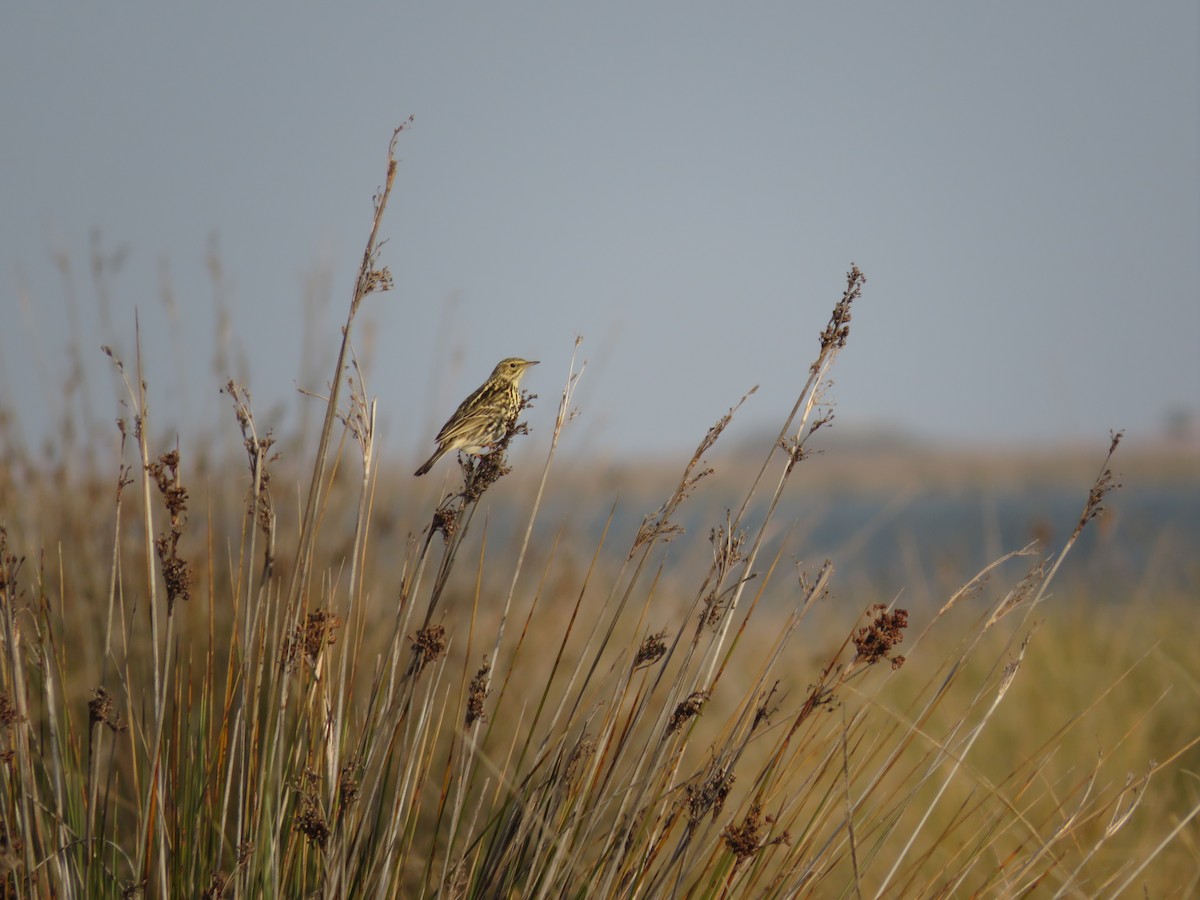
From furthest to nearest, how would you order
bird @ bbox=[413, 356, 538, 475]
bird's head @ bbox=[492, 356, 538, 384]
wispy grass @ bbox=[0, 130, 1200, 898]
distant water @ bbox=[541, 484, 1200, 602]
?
distant water @ bbox=[541, 484, 1200, 602] → bird's head @ bbox=[492, 356, 538, 384] → bird @ bbox=[413, 356, 538, 475] → wispy grass @ bbox=[0, 130, 1200, 898]

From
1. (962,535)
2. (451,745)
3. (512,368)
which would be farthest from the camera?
(962,535)

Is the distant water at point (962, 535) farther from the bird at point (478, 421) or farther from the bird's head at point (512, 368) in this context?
the bird's head at point (512, 368)

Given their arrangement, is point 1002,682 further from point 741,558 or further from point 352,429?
point 352,429

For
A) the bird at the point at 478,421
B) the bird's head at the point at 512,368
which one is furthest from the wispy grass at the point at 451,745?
the bird's head at the point at 512,368

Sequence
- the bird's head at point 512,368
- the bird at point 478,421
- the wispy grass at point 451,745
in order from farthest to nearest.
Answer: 1. the bird's head at point 512,368
2. the bird at point 478,421
3. the wispy grass at point 451,745

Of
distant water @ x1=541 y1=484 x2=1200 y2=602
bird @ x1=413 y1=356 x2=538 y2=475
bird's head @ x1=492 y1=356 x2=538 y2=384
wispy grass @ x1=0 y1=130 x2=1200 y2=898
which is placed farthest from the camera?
distant water @ x1=541 y1=484 x2=1200 y2=602

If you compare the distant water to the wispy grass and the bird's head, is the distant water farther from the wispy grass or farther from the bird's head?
the bird's head

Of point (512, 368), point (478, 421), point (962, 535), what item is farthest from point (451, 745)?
point (962, 535)

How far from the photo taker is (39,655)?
2113 mm

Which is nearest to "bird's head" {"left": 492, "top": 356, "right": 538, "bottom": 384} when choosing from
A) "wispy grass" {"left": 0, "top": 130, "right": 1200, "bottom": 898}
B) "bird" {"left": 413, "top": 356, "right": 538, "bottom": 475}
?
"bird" {"left": 413, "top": 356, "right": 538, "bottom": 475}

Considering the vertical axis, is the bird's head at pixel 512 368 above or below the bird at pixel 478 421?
above

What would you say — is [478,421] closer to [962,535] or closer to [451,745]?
[451,745]

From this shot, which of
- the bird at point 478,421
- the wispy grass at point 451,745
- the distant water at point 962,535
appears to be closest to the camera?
the wispy grass at point 451,745

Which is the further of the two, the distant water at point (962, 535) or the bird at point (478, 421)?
the distant water at point (962, 535)
